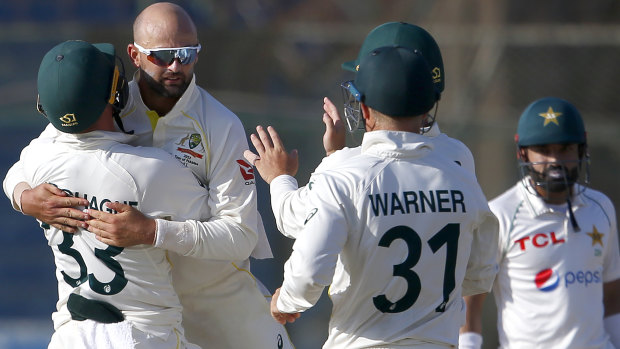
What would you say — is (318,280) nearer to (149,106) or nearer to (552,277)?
(149,106)

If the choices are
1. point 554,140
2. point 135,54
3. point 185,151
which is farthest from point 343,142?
point 554,140

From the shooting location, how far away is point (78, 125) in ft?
12.6

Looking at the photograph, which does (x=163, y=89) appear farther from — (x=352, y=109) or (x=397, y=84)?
(x=397, y=84)

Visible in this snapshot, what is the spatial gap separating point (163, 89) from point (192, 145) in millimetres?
292

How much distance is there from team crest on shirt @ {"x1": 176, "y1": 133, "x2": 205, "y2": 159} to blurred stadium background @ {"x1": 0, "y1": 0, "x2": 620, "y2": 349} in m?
3.99

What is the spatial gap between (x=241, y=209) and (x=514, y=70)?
6.61 m

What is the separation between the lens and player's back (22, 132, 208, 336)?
387cm

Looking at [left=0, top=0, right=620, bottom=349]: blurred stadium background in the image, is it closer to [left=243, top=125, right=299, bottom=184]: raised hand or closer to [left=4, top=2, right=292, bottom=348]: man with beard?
[left=4, top=2, right=292, bottom=348]: man with beard

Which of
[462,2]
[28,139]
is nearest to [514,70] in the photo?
[462,2]

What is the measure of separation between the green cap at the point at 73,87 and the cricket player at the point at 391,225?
3.35ft

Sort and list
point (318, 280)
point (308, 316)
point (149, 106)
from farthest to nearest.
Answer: point (308, 316), point (149, 106), point (318, 280)

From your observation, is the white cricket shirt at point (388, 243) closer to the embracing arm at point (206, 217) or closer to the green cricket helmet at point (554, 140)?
the embracing arm at point (206, 217)

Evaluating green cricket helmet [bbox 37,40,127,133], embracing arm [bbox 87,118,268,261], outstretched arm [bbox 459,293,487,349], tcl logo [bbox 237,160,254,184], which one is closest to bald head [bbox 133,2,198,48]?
green cricket helmet [bbox 37,40,127,133]

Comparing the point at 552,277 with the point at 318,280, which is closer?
the point at 318,280
